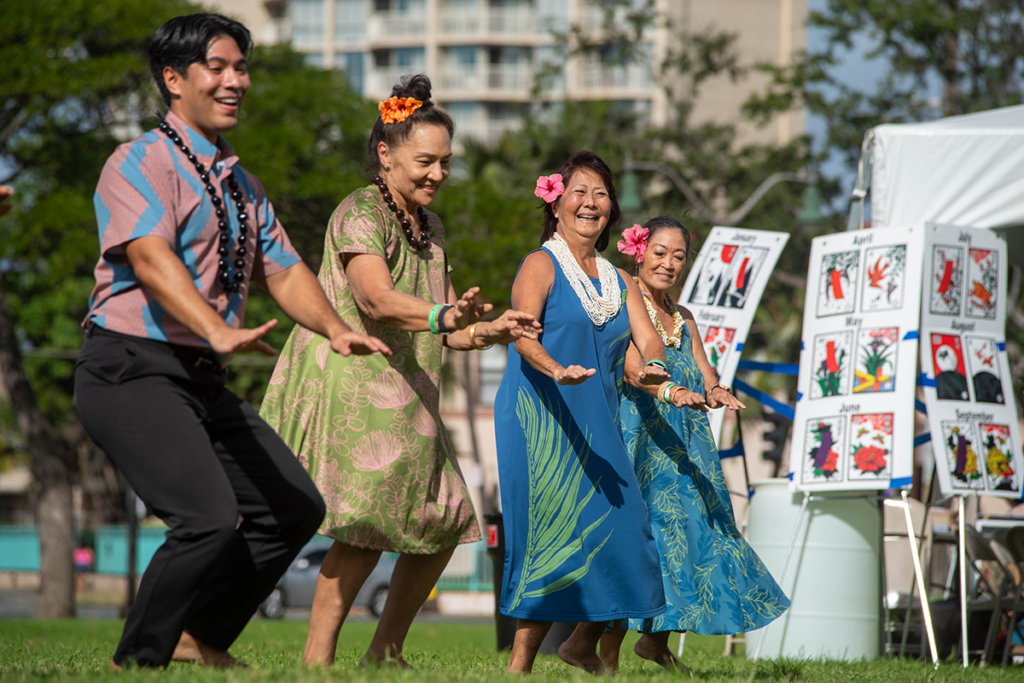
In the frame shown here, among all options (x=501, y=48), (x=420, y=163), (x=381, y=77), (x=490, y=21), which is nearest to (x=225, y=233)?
(x=420, y=163)

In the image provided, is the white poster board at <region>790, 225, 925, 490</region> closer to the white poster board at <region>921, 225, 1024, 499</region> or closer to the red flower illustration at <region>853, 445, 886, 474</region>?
the red flower illustration at <region>853, 445, 886, 474</region>

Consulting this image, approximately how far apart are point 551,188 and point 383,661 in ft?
6.87

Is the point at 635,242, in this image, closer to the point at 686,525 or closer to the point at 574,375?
the point at 686,525

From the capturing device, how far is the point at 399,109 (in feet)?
13.9

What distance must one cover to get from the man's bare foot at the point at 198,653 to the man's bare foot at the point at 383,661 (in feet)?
1.70

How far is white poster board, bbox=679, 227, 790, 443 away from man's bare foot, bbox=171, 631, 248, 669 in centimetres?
453

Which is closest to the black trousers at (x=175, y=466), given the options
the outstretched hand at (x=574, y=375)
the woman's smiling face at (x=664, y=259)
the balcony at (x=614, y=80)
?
the outstretched hand at (x=574, y=375)

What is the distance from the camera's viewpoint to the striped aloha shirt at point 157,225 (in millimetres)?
3236

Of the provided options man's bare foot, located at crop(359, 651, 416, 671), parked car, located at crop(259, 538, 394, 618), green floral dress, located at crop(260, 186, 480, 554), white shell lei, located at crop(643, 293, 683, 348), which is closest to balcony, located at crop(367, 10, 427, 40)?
parked car, located at crop(259, 538, 394, 618)

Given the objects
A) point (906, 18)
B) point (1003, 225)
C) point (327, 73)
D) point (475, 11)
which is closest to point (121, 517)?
point (327, 73)

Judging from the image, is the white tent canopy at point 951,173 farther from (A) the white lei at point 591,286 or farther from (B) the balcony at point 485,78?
(B) the balcony at point 485,78

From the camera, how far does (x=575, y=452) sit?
4355 millimetres

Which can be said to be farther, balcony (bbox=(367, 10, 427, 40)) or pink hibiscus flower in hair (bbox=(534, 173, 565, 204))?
balcony (bbox=(367, 10, 427, 40))

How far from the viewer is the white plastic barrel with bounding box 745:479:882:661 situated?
22.2ft
